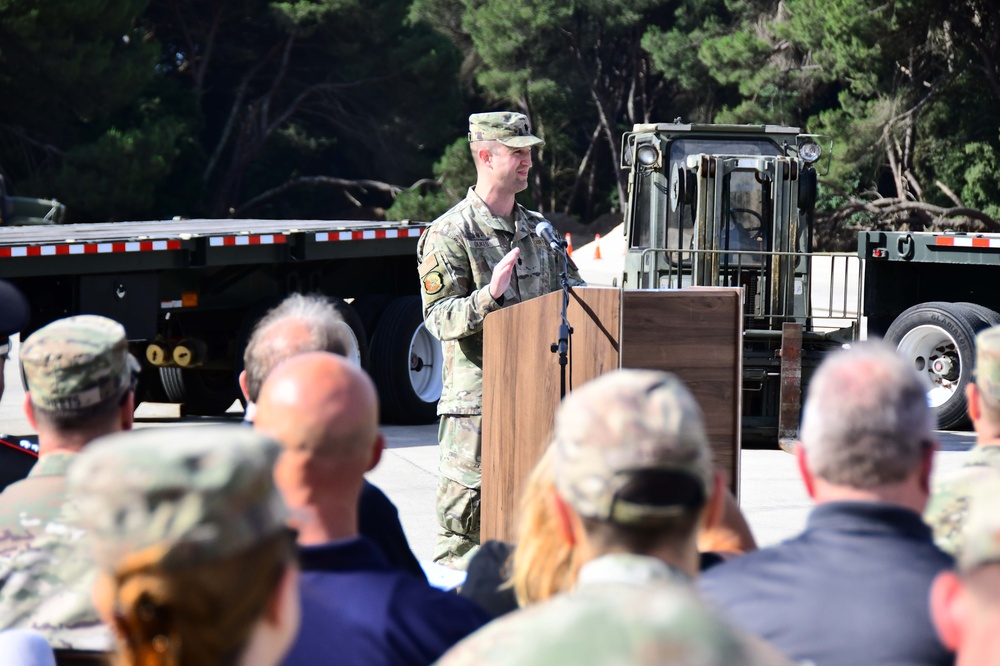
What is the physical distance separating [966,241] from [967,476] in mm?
8420

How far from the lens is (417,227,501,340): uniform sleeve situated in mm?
4535

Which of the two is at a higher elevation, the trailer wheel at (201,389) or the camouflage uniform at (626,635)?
the camouflage uniform at (626,635)

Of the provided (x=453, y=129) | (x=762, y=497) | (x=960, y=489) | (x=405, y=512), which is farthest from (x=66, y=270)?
(x=453, y=129)

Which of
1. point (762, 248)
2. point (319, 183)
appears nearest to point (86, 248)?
point (762, 248)

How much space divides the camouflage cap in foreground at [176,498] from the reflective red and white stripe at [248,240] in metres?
8.40

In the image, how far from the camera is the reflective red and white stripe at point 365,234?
10570 millimetres

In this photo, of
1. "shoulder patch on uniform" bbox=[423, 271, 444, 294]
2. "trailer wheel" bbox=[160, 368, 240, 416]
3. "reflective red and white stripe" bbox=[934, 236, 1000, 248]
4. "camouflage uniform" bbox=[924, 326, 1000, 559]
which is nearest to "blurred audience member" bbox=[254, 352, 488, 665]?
"camouflage uniform" bbox=[924, 326, 1000, 559]

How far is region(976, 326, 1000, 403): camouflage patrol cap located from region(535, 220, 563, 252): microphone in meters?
1.75

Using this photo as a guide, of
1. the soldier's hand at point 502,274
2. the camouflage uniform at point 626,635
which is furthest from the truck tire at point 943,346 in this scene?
the camouflage uniform at point 626,635

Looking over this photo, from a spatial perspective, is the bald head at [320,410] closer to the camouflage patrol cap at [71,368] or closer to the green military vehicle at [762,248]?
the camouflage patrol cap at [71,368]

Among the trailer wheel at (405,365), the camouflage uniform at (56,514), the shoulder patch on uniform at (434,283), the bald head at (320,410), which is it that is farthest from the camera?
the trailer wheel at (405,365)

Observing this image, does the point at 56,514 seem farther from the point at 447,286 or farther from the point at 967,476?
the point at 447,286

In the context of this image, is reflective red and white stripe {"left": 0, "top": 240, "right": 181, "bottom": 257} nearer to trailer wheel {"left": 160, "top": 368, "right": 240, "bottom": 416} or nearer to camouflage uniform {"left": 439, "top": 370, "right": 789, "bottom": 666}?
trailer wheel {"left": 160, "top": 368, "right": 240, "bottom": 416}

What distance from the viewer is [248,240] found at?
9992 millimetres
